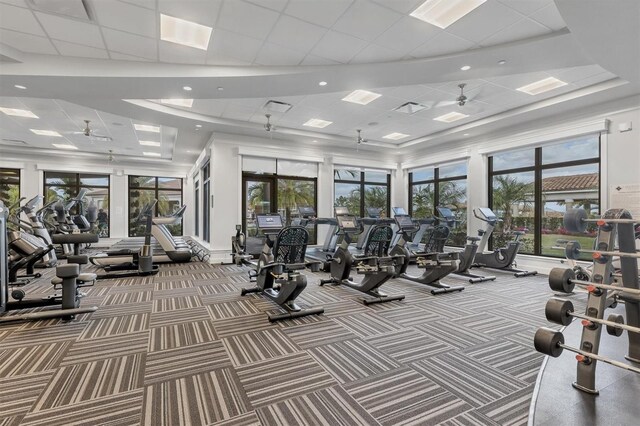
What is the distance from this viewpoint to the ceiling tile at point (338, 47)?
3645mm

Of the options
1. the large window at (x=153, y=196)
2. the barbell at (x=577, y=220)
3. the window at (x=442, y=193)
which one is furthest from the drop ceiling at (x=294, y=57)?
the large window at (x=153, y=196)

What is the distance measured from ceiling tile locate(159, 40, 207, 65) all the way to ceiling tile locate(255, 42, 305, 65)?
29.3 inches

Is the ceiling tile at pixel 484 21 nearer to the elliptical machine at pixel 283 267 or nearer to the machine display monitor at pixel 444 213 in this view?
the elliptical machine at pixel 283 267

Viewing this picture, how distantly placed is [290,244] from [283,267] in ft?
1.72

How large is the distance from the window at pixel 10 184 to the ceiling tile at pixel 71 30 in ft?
32.4

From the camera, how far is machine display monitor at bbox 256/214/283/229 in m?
5.19

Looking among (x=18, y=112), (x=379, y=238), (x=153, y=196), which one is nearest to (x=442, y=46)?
(x=379, y=238)

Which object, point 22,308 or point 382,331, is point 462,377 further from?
point 22,308

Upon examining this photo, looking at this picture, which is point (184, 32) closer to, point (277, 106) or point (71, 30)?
point (71, 30)

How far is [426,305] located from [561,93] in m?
4.61

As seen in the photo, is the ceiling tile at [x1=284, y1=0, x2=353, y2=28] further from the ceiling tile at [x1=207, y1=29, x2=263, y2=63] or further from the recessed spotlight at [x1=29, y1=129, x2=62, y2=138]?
the recessed spotlight at [x1=29, y1=129, x2=62, y2=138]

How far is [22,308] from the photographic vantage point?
11.8 ft

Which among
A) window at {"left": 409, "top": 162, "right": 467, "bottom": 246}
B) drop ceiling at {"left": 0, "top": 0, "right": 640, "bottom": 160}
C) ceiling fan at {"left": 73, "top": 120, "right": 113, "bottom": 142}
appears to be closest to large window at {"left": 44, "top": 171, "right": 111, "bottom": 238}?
ceiling fan at {"left": 73, "top": 120, "right": 113, "bottom": 142}

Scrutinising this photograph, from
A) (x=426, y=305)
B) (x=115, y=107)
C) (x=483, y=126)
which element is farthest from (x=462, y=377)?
(x=115, y=107)
